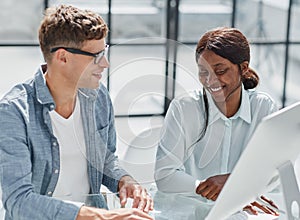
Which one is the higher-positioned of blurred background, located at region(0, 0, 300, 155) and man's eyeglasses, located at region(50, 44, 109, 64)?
man's eyeglasses, located at region(50, 44, 109, 64)

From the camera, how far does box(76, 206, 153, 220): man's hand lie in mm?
1823

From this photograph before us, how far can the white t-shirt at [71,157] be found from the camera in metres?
2.09

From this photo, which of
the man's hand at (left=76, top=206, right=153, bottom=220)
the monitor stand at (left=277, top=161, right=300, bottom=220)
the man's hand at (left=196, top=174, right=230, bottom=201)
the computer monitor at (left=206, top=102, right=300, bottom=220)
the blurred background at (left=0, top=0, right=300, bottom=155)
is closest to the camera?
the computer monitor at (left=206, top=102, right=300, bottom=220)

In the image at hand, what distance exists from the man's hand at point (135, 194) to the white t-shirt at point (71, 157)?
116mm

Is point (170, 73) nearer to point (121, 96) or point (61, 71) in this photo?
point (121, 96)

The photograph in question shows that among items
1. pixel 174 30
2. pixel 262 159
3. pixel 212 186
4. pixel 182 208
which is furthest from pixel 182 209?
pixel 174 30

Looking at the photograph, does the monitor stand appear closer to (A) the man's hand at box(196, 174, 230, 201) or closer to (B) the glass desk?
(B) the glass desk

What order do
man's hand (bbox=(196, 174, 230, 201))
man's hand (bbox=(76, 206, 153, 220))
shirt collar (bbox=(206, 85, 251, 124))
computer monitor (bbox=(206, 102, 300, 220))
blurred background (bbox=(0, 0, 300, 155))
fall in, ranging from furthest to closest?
blurred background (bbox=(0, 0, 300, 155)) → shirt collar (bbox=(206, 85, 251, 124)) → man's hand (bbox=(196, 174, 230, 201)) → man's hand (bbox=(76, 206, 153, 220)) → computer monitor (bbox=(206, 102, 300, 220))

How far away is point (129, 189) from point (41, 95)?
0.38m

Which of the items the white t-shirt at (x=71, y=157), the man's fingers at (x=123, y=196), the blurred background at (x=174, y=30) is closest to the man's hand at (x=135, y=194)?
the man's fingers at (x=123, y=196)

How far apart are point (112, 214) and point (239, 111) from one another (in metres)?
0.73

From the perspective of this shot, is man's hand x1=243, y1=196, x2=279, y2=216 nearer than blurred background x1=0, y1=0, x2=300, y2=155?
Yes

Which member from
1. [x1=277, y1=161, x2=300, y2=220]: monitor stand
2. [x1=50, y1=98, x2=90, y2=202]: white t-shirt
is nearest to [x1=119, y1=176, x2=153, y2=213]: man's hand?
[x1=50, y1=98, x2=90, y2=202]: white t-shirt

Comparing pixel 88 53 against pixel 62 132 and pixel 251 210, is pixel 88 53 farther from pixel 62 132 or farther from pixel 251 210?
pixel 251 210
